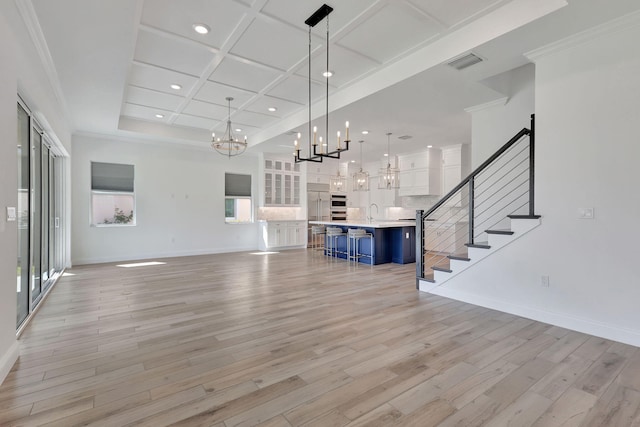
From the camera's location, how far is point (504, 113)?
4.97m

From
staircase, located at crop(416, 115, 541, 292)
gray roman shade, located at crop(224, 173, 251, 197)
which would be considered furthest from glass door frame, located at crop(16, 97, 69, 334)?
staircase, located at crop(416, 115, 541, 292)

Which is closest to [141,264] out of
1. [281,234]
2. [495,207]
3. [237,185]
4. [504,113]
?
[237,185]

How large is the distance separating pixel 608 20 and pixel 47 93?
6407 millimetres

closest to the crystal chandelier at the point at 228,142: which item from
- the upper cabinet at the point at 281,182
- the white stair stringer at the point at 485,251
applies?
the upper cabinet at the point at 281,182

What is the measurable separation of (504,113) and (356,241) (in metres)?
3.92

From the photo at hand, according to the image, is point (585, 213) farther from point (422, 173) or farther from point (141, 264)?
point (141, 264)

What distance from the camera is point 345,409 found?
187cm

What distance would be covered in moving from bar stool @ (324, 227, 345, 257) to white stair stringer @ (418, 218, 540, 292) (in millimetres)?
3219

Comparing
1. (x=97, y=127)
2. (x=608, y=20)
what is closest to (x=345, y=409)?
(x=608, y=20)

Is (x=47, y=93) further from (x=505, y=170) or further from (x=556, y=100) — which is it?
(x=505, y=170)

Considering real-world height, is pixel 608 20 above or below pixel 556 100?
above

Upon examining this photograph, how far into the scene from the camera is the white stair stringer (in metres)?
3.54

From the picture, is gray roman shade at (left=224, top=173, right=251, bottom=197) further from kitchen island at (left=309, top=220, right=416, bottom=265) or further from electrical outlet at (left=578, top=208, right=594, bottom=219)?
electrical outlet at (left=578, top=208, right=594, bottom=219)

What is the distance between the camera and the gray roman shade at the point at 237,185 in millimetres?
9156
